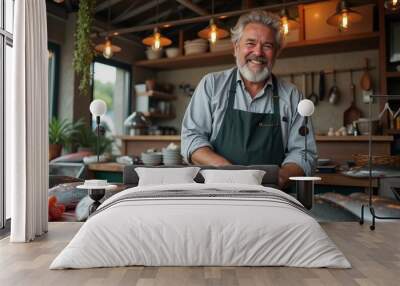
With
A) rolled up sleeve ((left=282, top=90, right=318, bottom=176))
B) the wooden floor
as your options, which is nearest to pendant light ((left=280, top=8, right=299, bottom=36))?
rolled up sleeve ((left=282, top=90, right=318, bottom=176))

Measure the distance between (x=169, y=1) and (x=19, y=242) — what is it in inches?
215

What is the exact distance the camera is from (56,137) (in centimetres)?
617

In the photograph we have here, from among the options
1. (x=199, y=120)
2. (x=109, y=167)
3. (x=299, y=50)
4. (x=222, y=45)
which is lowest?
(x=109, y=167)

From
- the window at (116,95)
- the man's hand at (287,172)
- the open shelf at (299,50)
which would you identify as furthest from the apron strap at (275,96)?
→ the window at (116,95)

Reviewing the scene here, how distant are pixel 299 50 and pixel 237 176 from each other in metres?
4.09

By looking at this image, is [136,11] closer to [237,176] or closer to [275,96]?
[275,96]

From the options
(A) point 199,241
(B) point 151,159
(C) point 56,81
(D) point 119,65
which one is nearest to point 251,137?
(B) point 151,159

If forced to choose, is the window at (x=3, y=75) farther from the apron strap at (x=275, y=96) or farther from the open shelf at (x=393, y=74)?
the open shelf at (x=393, y=74)

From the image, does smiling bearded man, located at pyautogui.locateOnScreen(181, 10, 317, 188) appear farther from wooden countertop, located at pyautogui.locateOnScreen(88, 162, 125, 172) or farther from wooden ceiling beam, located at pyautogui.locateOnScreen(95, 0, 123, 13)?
wooden ceiling beam, located at pyautogui.locateOnScreen(95, 0, 123, 13)

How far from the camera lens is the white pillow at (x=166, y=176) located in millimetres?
3248

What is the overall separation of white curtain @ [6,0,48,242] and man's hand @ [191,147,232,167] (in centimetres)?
118

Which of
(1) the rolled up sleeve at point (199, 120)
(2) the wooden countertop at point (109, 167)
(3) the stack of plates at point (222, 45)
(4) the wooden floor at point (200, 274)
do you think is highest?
(3) the stack of plates at point (222, 45)

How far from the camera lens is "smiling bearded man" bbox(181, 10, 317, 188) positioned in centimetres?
348

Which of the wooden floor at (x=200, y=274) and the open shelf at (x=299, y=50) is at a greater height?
the open shelf at (x=299, y=50)
